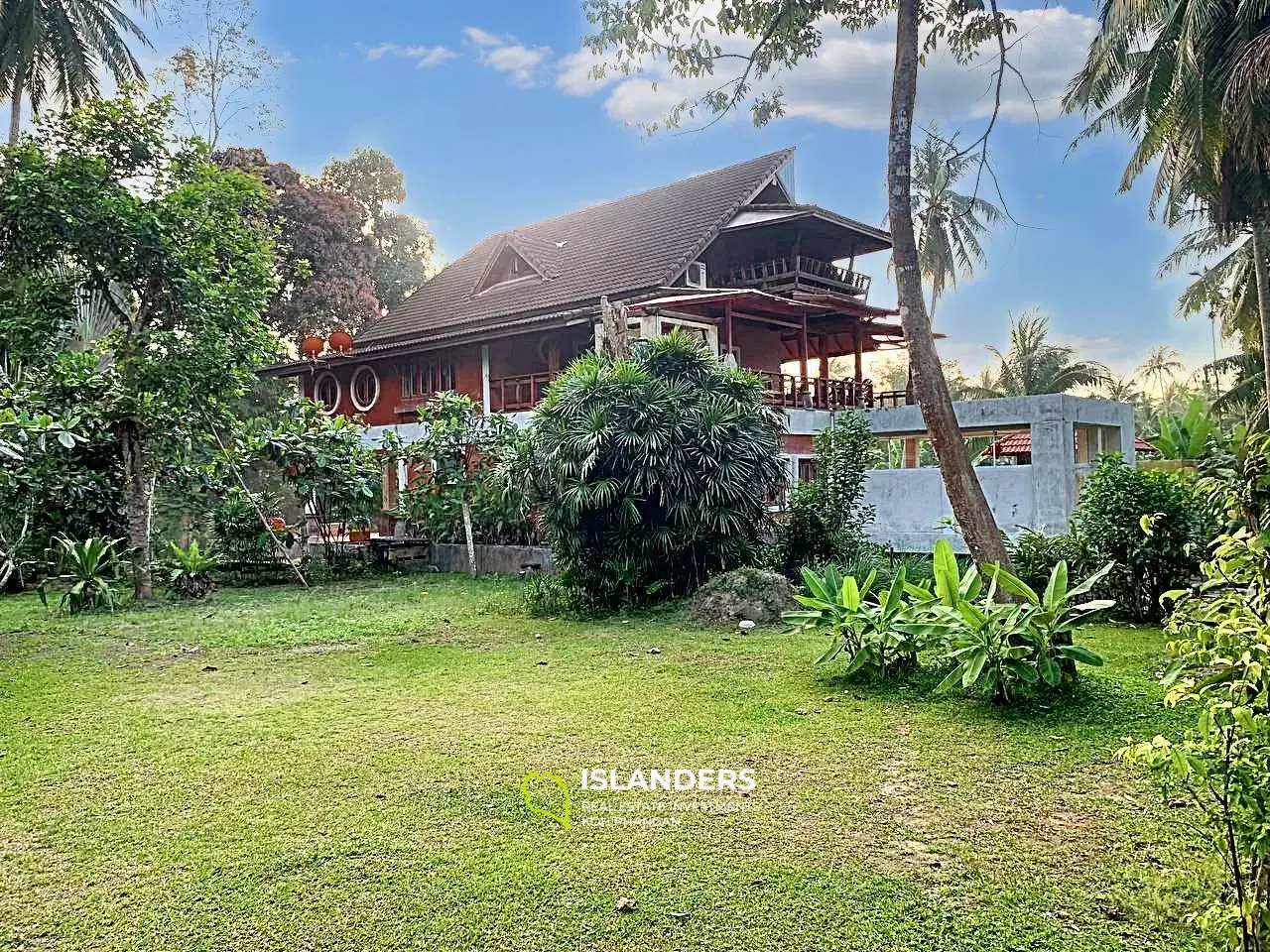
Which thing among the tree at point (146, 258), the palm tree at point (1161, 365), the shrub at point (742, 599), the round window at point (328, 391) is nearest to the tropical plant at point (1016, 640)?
the shrub at point (742, 599)

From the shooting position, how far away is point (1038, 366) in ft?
93.5

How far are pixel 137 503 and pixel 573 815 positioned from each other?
8.34 m

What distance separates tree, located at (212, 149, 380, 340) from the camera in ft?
72.5

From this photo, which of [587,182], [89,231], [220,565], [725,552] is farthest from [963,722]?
[587,182]

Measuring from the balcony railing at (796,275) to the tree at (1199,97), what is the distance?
18.5 feet

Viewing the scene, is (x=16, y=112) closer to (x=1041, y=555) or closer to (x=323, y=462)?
(x=323, y=462)

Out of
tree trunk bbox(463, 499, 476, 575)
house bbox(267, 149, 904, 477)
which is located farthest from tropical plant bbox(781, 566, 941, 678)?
house bbox(267, 149, 904, 477)

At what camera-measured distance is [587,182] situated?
22.0 m

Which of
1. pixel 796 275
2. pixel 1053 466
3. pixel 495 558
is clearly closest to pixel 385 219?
pixel 796 275

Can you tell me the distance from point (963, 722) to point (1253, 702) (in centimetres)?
240

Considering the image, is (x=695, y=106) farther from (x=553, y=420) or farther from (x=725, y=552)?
(x=725, y=552)

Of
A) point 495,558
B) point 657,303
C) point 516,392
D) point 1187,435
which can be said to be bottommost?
point 495,558

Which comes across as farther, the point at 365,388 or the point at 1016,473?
the point at 365,388

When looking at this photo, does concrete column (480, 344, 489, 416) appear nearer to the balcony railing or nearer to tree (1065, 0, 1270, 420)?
the balcony railing
